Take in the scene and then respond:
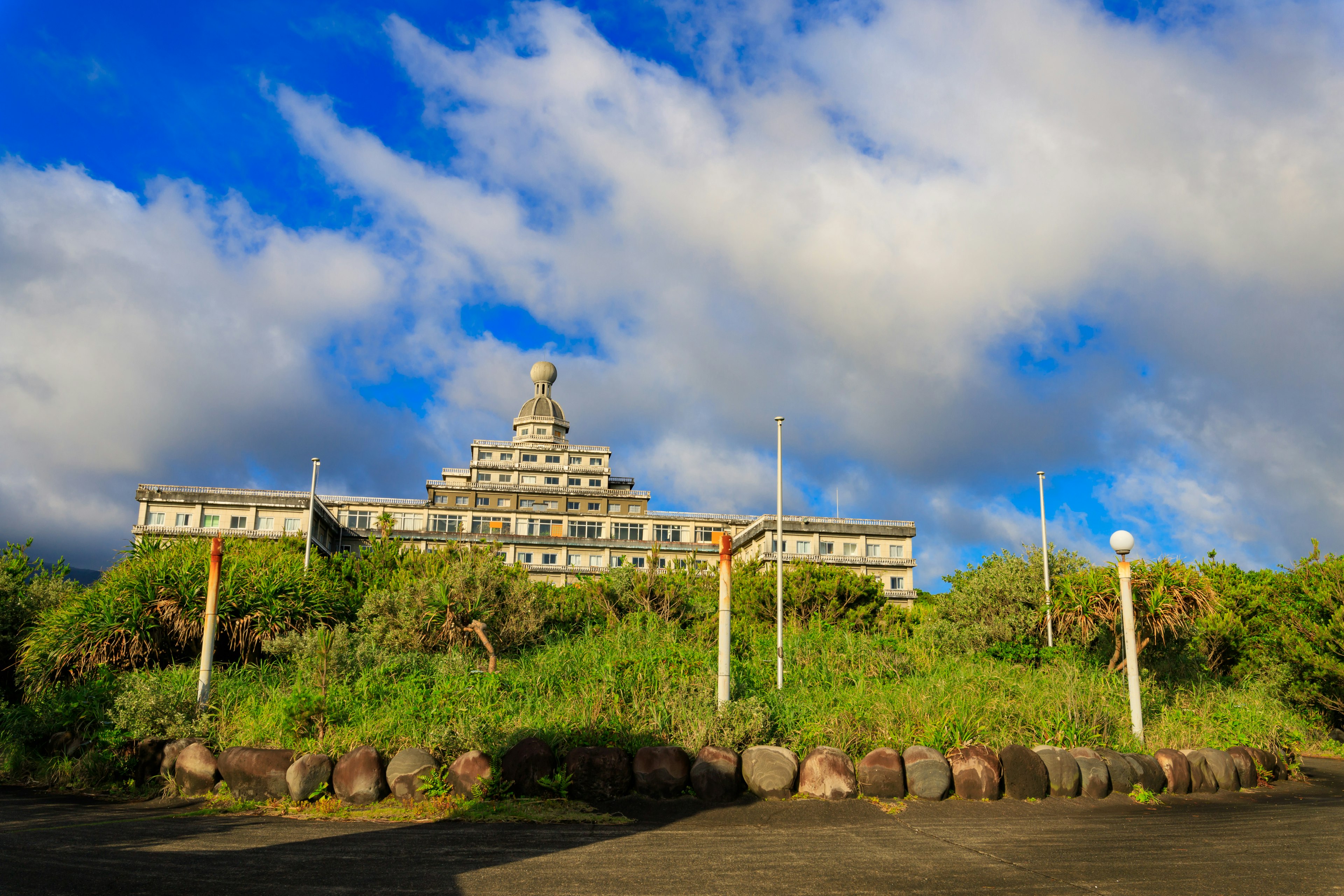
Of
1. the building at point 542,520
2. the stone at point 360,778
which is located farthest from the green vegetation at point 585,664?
the building at point 542,520

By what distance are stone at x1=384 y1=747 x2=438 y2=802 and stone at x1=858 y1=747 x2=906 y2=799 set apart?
5735mm

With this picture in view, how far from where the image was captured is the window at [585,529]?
276 feet

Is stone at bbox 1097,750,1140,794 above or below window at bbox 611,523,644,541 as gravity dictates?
below

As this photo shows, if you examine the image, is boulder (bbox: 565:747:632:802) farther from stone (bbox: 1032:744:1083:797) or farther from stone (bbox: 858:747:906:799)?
stone (bbox: 1032:744:1083:797)

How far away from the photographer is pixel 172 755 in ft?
37.9

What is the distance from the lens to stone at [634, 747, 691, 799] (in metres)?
10.7

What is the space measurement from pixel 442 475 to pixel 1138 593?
75.2 meters

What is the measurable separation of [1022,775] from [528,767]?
6.88 metres

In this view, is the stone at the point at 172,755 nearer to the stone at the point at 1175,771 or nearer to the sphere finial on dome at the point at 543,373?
the stone at the point at 1175,771

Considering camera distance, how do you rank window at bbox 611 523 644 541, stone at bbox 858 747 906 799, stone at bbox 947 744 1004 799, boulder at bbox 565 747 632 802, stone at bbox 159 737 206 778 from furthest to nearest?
window at bbox 611 523 644 541 < stone at bbox 159 737 206 778 < stone at bbox 947 744 1004 799 < stone at bbox 858 747 906 799 < boulder at bbox 565 747 632 802

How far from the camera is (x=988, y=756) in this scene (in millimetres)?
11367

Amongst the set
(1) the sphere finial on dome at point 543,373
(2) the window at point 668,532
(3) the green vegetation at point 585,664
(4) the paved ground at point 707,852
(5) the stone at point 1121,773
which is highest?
(1) the sphere finial on dome at point 543,373

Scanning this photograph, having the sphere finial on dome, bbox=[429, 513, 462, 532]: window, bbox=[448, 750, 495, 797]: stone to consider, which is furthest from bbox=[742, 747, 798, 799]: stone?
the sphere finial on dome

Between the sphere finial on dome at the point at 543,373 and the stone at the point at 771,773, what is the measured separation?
9464 centimetres
